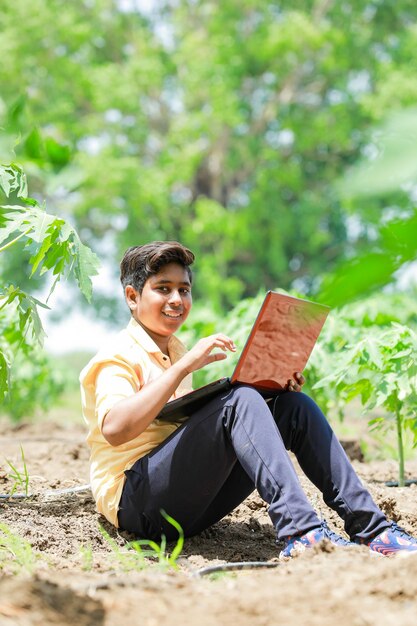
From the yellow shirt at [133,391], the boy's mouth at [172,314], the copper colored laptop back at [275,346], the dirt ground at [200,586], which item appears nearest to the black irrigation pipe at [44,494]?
the dirt ground at [200,586]

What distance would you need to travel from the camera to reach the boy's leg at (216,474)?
7.03ft

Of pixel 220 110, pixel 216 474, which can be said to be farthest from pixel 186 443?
pixel 220 110

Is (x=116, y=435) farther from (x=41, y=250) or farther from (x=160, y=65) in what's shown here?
(x=160, y=65)

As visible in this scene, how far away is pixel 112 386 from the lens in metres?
2.28

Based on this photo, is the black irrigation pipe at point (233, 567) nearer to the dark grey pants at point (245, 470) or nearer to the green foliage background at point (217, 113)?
the dark grey pants at point (245, 470)

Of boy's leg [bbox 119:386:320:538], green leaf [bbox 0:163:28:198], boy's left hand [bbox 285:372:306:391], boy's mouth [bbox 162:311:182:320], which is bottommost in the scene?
boy's leg [bbox 119:386:320:538]

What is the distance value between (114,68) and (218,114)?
279 centimetres

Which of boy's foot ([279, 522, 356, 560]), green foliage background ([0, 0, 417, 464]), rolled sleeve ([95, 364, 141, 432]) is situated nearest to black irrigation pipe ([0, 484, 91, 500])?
rolled sleeve ([95, 364, 141, 432])

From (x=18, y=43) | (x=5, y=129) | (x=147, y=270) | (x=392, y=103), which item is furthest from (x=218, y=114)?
(x=5, y=129)

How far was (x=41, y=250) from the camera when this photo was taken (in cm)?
226

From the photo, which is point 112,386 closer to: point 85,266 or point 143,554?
point 85,266

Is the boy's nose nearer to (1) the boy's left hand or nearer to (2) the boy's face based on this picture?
(2) the boy's face

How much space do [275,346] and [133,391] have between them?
445mm

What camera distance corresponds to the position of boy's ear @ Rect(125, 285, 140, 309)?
261 centimetres
